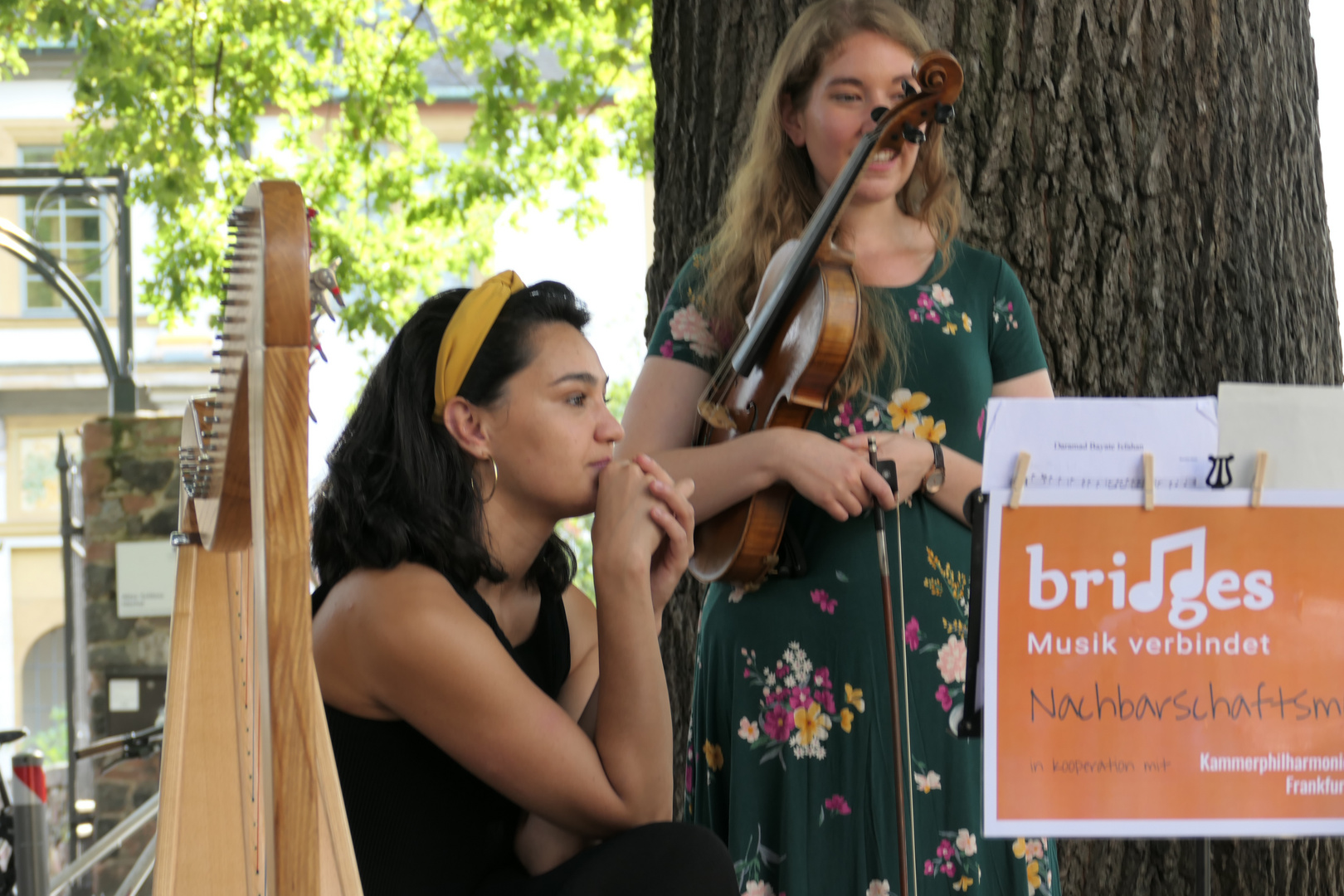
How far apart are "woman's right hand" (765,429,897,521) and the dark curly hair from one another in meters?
0.39

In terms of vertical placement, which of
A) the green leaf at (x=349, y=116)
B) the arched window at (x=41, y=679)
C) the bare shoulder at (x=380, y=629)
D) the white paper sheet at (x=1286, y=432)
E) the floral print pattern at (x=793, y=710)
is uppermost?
the green leaf at (x=349, y=116)

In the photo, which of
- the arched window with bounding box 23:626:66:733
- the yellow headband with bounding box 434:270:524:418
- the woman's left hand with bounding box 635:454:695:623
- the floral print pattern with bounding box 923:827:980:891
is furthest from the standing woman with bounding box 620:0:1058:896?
the arched window with bounding box 23:626:66:733

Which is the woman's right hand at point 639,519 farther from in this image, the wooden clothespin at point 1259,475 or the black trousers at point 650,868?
the wooden clothespin at point 1259,475

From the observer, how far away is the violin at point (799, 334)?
1833mm

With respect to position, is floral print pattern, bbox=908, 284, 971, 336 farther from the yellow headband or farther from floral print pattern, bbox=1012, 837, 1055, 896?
floral print pattern, bbox=1012, 837, 1055, 896

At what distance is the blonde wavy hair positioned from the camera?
6.89ft

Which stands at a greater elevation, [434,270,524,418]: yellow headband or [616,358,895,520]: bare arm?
[434,270,524,418]: yellow headband

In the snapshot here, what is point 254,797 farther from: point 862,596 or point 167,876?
point 862,596

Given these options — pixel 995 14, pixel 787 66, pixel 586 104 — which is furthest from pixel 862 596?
pixel 586 104

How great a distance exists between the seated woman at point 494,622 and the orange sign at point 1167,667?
45 cm

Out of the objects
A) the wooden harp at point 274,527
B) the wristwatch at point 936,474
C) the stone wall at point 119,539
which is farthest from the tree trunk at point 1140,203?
the stone wall at point 119,539

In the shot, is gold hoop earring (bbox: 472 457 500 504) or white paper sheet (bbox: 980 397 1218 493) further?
gold hoop earring (bbox: 472 457 500 504)

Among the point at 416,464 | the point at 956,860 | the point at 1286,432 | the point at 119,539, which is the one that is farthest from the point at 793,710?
the point at 119,539

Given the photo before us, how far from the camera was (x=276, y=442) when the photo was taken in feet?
2.77
